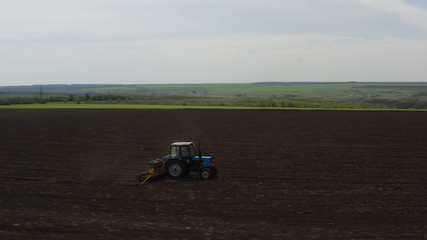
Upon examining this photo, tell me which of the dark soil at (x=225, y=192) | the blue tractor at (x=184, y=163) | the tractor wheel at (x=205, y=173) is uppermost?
the blue tractor at (x=184, y=163)

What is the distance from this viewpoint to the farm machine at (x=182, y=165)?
20094mm

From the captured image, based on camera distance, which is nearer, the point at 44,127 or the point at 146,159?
the point at 146,159

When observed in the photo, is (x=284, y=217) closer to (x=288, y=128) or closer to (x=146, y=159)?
(x=146, y=159)

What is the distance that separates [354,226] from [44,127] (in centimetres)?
4104

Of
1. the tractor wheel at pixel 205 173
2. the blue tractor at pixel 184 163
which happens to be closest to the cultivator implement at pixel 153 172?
the blue tractor at pixel 184 163

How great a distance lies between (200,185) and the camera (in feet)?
61.7

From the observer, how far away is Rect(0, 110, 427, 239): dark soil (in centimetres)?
1297

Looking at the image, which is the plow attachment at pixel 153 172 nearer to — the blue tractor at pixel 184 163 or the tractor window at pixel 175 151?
the blue tractor at pixel 184 163

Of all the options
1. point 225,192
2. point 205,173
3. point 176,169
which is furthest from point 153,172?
point 225,192

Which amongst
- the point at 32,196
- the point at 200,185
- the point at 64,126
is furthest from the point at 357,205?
the point at 64,126

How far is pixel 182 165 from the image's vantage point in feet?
66.1

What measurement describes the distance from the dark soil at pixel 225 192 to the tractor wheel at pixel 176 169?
0.43 meters

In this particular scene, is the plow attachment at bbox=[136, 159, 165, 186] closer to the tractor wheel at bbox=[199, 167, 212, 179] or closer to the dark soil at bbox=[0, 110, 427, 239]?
the dark soil at bbox=[0, 110, 427, 239]

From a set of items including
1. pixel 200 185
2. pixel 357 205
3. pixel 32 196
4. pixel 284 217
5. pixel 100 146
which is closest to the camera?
pixel 284 217
